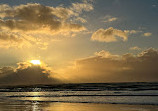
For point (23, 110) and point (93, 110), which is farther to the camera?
point (23, 110)

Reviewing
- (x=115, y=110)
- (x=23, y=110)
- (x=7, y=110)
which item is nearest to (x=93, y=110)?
(x=115, y=110)

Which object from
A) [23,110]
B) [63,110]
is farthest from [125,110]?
[23,110]

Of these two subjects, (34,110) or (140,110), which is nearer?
(140,110)

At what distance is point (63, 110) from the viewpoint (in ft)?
74.8

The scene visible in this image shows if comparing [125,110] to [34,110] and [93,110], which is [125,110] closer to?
[93,110]

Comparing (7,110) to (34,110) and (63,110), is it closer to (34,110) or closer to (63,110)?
(34,110)

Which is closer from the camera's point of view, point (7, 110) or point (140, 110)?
point (140, 110)

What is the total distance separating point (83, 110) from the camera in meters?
22.3

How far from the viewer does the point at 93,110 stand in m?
22.2

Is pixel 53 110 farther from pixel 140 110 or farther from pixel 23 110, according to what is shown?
pixel 140 110

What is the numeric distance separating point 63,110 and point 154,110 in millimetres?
10588

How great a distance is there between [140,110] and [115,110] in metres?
2.86

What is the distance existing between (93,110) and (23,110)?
29.3ft

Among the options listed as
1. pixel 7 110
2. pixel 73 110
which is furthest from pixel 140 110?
pixel 7 110
